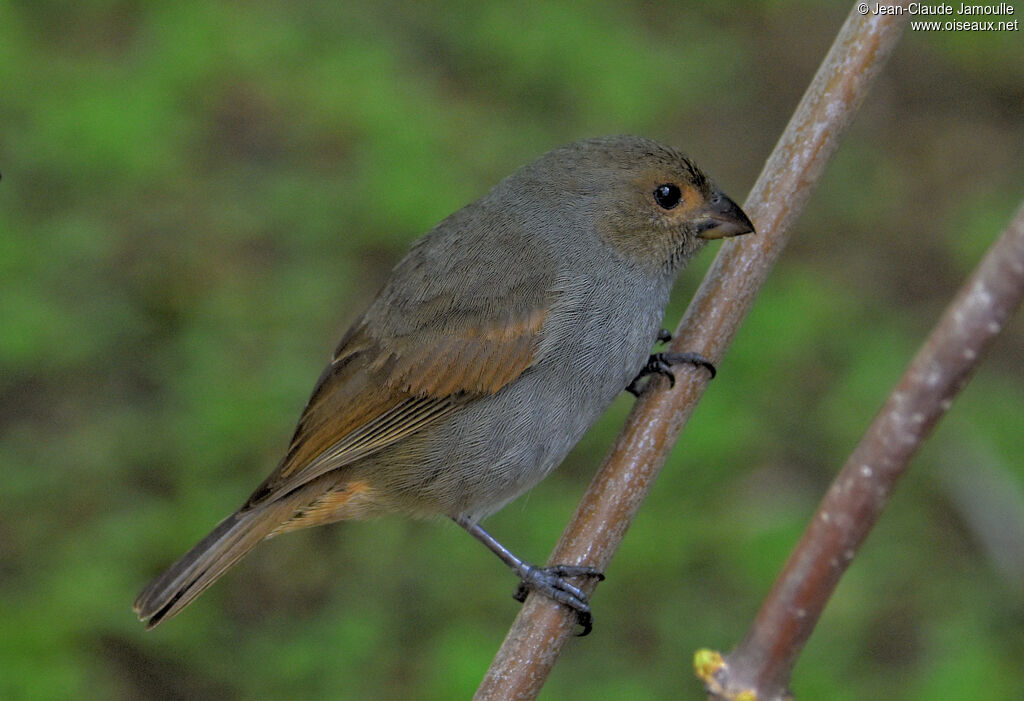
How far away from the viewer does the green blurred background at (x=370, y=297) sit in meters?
4.37

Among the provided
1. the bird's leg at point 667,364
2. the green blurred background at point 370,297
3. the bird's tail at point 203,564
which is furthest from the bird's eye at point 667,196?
the green blurred background at point 370,297

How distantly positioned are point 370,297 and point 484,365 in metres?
2.44

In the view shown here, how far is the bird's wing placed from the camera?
3.30 metres

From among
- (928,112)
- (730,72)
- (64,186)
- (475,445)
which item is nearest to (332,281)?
(64,186)

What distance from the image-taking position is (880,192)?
21.6ft

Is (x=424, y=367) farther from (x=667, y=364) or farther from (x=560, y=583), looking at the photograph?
(x=560, y=583)

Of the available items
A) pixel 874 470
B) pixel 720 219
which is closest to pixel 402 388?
pixel 720 219

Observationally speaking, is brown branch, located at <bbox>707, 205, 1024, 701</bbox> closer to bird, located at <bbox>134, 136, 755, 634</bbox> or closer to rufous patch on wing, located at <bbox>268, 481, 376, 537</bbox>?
bird, located at <bbox>134, 136, 755, 634</bbox>

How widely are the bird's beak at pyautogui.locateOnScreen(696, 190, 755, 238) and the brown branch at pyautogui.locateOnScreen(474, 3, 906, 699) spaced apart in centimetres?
20

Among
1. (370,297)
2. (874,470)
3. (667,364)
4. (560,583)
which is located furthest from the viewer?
(370,297)

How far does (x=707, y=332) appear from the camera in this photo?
2.95 meters

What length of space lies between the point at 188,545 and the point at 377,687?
0.90m

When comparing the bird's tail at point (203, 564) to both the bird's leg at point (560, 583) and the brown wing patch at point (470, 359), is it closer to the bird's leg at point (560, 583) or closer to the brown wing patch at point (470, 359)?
the brown wing patch at point (470, 359)

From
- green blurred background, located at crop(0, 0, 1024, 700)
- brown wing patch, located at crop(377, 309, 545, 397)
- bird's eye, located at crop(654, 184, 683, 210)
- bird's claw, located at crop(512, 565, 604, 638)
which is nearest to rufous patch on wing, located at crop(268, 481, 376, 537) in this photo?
brown wing patch, located at crop(377, 309, 545, 397)
